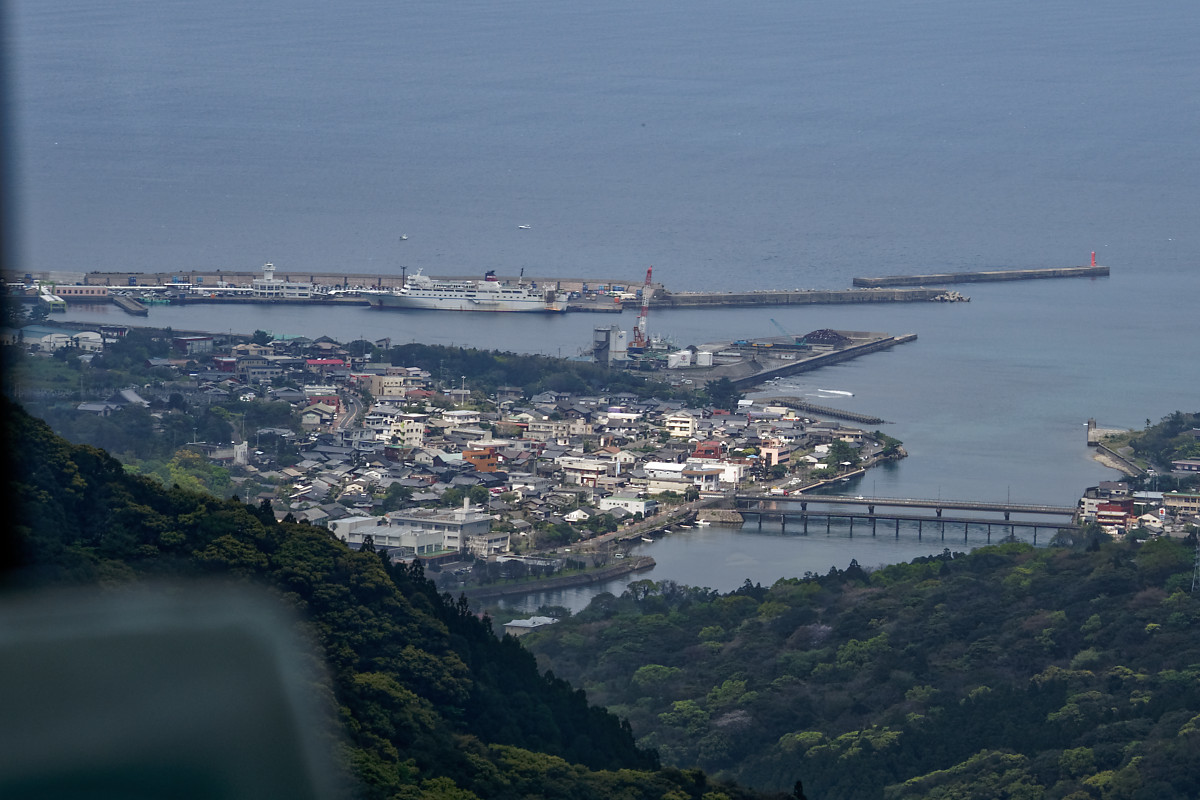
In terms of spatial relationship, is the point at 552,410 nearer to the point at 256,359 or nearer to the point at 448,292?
the point at 256,359

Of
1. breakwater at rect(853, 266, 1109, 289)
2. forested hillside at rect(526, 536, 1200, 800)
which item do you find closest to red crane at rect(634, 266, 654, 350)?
breakwater at rect(853, 266, 1109, 289)

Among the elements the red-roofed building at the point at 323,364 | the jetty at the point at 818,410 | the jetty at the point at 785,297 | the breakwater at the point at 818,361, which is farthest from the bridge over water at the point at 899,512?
the jetty at the point at 785,297

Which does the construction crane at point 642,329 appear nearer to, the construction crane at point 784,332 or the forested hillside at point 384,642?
the construction crane at point 784,332

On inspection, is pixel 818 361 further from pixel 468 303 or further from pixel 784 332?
pixel 468 303

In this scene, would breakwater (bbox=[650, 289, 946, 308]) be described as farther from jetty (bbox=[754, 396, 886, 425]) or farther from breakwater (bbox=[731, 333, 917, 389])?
jetty (bbox=[754, 396, 886, 425])

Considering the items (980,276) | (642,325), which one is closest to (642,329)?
(642,325)

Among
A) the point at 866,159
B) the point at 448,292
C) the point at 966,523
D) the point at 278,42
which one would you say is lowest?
the point at 966,523

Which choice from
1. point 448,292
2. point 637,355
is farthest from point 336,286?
point 637,355
